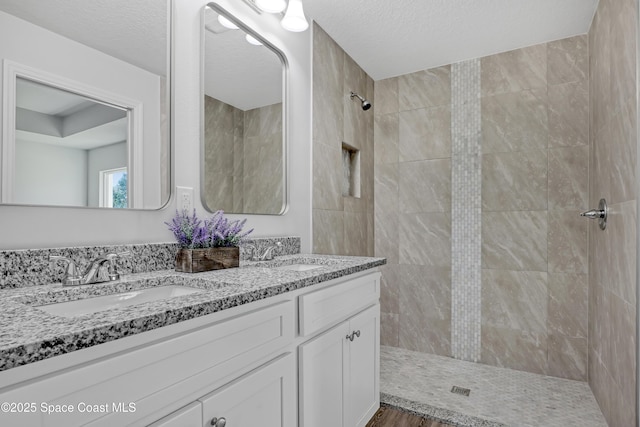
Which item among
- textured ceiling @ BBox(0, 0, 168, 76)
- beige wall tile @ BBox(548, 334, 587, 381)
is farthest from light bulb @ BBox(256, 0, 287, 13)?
beige wall tile @ BBox(548, 334, 587, 381)

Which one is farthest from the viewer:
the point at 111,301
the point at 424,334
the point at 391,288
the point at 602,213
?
the point at 391,288

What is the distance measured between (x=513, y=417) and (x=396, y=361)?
0.94 m

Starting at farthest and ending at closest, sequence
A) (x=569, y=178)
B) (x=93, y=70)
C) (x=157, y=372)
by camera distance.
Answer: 1. (x=569, y=178)
2. (x=93, y=70)
3. (x=157, y=372)

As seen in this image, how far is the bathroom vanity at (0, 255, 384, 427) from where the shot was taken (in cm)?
56

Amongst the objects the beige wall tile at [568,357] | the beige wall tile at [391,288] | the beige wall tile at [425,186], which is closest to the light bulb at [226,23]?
the beige wall tile at [425,186]

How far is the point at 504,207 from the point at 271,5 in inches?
83.6

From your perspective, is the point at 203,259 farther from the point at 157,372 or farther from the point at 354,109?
the point at 354,109

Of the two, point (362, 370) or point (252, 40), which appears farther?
point (252, 40)

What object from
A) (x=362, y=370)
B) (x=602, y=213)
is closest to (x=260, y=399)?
(x=362, y=370)

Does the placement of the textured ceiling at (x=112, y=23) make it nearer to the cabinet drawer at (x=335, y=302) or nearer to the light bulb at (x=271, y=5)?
the light bulb at (x=271, y=5)

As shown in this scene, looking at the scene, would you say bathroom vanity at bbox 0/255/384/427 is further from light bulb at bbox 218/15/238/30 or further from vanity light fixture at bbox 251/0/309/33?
vanity light fixture at bbox 251/0/309/33

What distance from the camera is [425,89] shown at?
2988 mm

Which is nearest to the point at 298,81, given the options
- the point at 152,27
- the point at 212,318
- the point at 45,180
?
the point at 152,27

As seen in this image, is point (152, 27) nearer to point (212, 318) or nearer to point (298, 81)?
point (298, 81)
